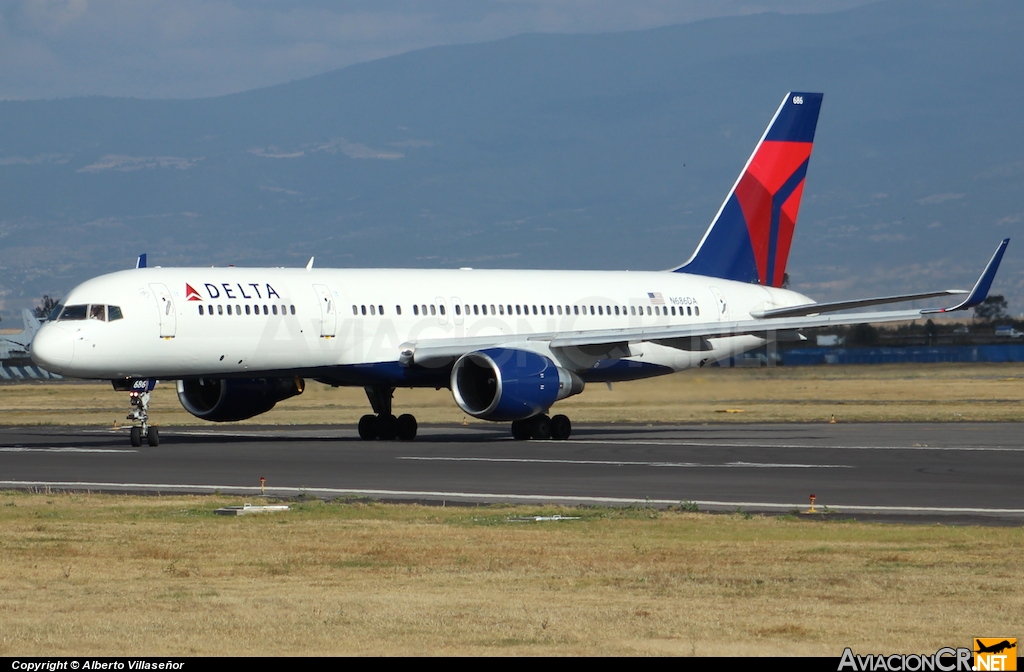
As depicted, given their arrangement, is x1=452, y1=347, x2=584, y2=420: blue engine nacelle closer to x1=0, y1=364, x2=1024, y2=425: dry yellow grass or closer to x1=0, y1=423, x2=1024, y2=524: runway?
x1=0, y1=423, x2=1024, y2=524: runway

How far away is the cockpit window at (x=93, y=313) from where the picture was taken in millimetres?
32688

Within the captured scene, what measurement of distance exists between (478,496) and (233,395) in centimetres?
1585

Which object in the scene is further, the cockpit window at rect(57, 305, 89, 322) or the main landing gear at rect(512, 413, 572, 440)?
the main landing gear at rect(512, 413, 572, 440)

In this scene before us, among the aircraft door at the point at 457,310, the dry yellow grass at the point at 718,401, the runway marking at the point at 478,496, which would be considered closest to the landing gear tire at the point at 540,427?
the aircraft door at the point at 457,310

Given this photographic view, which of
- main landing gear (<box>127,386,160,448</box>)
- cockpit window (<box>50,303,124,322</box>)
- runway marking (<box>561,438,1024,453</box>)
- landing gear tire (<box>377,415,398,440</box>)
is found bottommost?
runway marking (<box>561,438,1024,453</box>)

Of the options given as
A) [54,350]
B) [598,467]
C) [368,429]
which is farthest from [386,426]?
[598,467]

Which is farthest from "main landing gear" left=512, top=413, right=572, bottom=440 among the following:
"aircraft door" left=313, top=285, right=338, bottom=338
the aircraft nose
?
the aircraft nose

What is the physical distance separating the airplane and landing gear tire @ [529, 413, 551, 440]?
0.08ft

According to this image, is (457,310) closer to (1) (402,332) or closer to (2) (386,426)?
(1) (402,332)

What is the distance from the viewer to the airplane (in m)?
33.1

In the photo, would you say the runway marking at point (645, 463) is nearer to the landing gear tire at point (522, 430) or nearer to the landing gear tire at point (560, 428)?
the landing gear tire at point (522, 430)

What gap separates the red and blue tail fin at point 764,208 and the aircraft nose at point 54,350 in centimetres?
1908

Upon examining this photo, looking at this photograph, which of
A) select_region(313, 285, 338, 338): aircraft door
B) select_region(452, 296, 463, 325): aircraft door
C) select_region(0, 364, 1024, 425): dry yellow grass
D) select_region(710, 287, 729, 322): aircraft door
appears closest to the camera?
select_region(313, 285, 338, 338): aircraft door

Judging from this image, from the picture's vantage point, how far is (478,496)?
2253 centimetres
